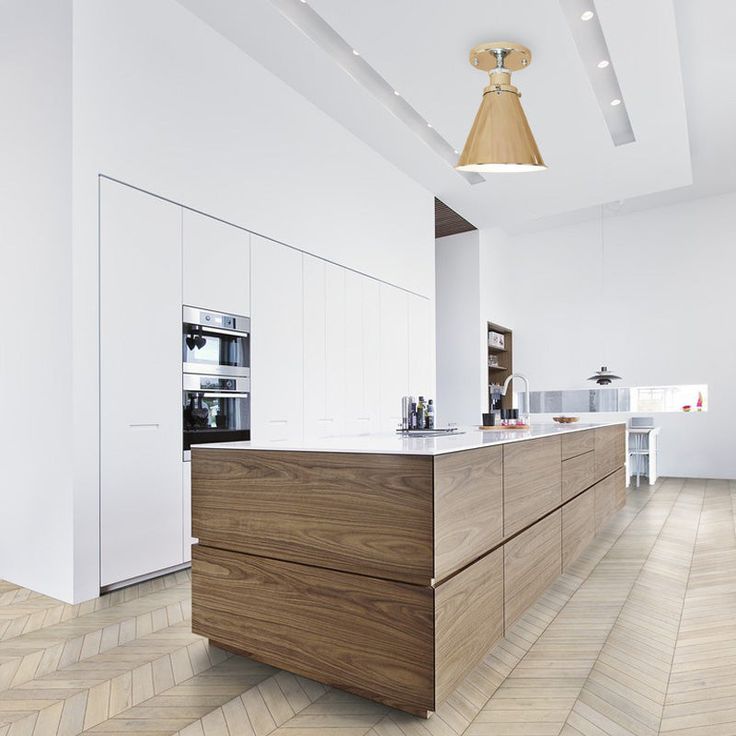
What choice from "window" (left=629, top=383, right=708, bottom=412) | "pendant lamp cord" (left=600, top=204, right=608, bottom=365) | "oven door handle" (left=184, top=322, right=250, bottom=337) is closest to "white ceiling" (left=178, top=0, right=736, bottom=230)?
"oven door handle" (left=184, top=322, right=250, bottom=337)

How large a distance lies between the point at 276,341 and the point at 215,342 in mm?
569

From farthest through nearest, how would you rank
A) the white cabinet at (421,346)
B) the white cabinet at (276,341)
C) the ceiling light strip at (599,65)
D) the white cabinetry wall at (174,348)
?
the white cabinet at (421,346) → the white cabinet at (276,341) → the ceiling light strip at (599,65) → the white cabinetry wall at (174,348)

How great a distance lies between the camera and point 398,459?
6.00 feet

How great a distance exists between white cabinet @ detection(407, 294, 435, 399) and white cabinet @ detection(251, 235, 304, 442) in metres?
1.80

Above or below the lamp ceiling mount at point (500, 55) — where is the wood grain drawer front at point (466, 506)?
below

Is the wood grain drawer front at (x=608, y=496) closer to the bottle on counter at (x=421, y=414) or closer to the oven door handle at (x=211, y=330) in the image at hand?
the bottle on counter at (x=421, y=414)

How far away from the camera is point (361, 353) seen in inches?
205

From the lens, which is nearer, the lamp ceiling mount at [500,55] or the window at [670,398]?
the lamp ceiling mount at [500,55]

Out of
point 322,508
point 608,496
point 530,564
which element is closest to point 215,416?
point 322,508

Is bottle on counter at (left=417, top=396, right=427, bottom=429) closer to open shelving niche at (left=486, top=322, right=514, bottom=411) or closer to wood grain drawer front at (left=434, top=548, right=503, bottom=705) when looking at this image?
wood grain drawer front at (left=434, top=548, right=503, bottom=705)

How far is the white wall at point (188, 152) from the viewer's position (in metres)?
Result: 3.00

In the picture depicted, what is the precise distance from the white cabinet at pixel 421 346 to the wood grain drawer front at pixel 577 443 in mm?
2241

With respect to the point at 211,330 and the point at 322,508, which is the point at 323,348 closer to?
the point at 211,330

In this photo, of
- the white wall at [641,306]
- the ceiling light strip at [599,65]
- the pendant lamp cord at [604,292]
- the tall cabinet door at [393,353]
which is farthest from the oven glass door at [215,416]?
the pendant lamp cord at [604,292]
